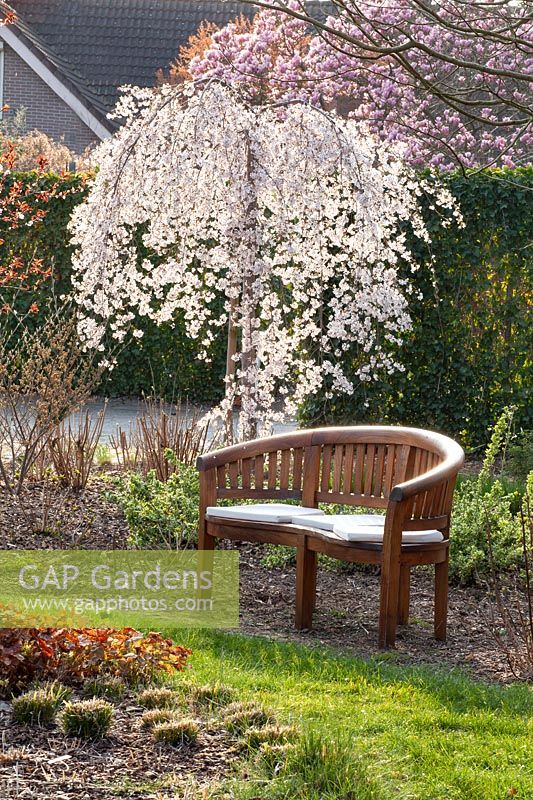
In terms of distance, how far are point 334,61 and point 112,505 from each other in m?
9.78

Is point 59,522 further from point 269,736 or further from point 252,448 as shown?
point 269,736

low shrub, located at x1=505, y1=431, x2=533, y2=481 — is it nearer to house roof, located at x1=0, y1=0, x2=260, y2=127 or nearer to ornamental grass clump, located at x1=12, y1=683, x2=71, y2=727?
ornamental grass clump, located at x1=12, y1=683, x2=71, y2=727

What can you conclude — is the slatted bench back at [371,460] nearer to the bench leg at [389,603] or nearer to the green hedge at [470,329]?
the bench leg at [389,603]

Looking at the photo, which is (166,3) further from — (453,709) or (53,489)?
(453,709)

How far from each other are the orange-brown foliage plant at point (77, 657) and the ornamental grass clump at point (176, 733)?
0.54 metres

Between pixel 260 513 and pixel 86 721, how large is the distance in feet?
6.75

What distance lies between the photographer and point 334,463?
18.9 feet

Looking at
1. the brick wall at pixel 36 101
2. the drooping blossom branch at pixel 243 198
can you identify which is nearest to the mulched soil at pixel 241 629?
the drooping blossom branch at pixel 243 198

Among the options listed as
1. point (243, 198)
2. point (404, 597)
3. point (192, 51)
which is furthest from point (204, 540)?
point (192, 51)

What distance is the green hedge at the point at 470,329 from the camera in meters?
10.1

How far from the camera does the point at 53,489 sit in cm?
760

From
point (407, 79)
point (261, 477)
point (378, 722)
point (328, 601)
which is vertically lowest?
point (328, 601)

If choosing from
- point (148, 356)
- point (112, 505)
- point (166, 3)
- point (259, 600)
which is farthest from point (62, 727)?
point (166, 3)

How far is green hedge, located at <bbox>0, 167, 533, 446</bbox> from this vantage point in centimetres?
1012
